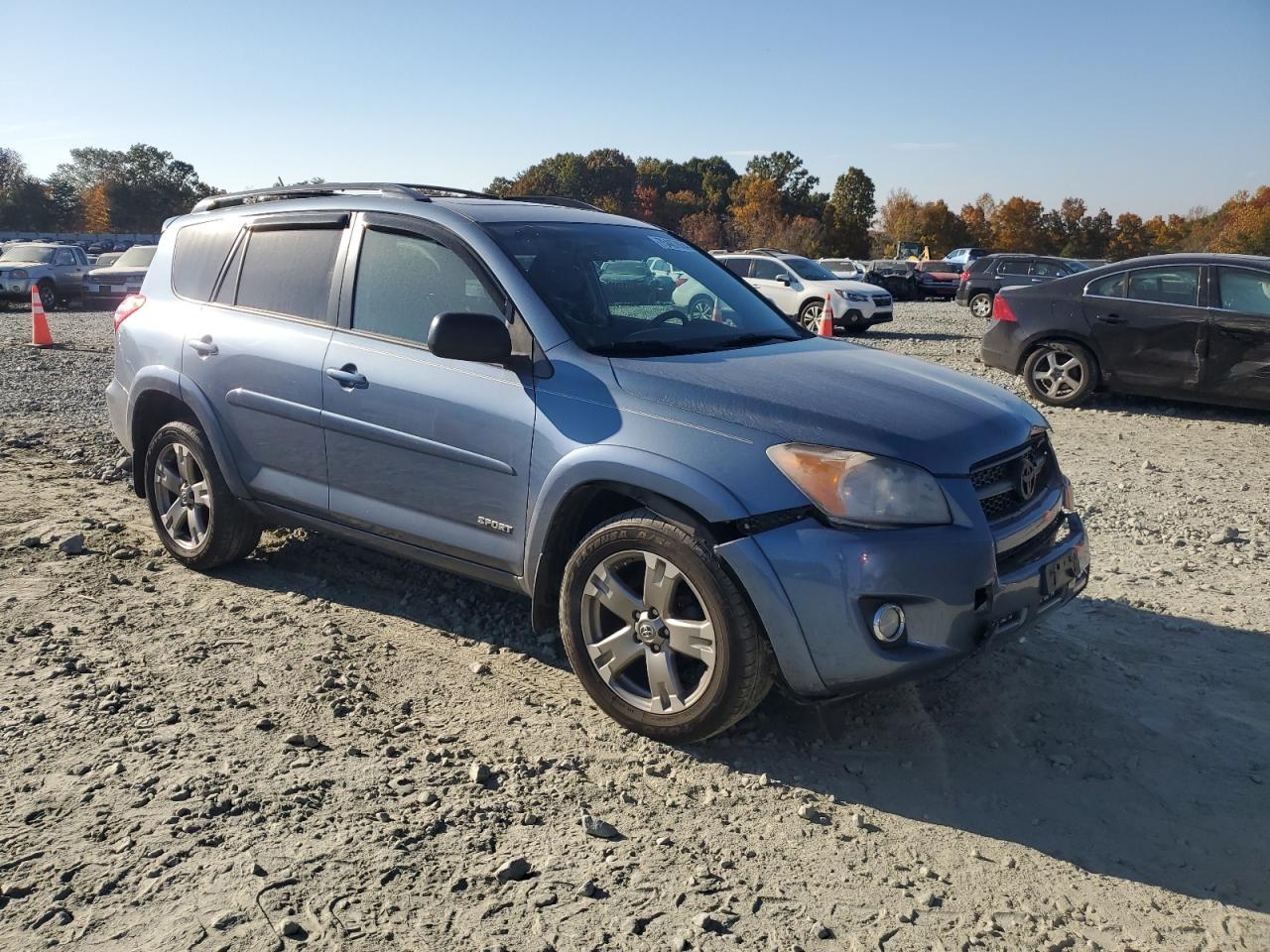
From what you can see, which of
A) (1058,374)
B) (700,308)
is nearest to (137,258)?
(1058,374)

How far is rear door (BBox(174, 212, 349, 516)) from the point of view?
14.9ft

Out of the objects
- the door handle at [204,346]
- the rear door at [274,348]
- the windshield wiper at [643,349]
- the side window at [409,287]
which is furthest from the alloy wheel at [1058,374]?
the door handle at [204,346]

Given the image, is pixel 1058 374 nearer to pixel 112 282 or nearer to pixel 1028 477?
pixel 1028 477

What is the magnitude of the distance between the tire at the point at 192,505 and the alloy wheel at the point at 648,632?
7.66 ft

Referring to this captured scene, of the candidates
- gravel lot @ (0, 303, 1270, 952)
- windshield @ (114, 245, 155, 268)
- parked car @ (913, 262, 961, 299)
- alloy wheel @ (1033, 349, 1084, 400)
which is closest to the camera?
gravel lot @ (0, 303, 1270, 952)

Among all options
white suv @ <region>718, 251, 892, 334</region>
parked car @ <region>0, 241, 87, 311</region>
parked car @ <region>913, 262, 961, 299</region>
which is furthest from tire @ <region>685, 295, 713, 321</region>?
parked car @ <region>913, 262, 961, 299</region>

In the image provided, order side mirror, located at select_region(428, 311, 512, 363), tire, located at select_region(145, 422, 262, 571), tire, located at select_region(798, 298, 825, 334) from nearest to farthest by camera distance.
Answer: side mirror, located at select_region(428, 311, 512, 363) → tire, located at select_region(145, 422, 262, 571) → tire, located at select_region(798, 298, 825, 334)

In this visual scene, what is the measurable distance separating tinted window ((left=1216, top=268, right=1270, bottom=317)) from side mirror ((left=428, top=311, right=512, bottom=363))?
8.52m

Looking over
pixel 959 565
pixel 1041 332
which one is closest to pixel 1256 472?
pixel 1041 332

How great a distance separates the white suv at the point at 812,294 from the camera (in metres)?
20.3

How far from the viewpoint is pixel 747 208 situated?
82.1 metres

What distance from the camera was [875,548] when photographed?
10.4 ft

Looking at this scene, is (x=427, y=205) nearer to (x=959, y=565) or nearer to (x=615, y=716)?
(x=615, y=716)

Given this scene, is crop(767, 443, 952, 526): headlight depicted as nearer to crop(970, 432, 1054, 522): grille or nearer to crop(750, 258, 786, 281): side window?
crop(970, 432, 1054, 522): grille
